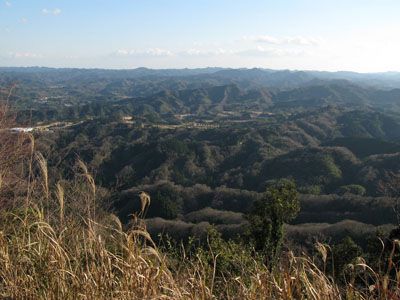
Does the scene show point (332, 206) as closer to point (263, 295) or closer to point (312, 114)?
point (263, 295)

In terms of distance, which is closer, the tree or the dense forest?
the tree

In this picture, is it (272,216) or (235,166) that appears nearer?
(272,216)

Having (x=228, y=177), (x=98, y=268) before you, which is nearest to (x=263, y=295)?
(x=98, y=268)

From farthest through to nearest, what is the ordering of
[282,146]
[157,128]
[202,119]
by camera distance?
[202,119] < [157,128] < [282,146]

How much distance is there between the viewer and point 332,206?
46656 millimetres

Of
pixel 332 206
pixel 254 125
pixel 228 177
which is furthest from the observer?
pixel 254 125

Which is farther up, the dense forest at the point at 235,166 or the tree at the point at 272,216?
the tree at the point at 272,216

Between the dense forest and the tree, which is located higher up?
the tree

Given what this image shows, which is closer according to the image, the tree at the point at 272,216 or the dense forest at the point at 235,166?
the tree at the point at 272,216

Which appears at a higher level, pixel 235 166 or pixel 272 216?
pixel 272 216

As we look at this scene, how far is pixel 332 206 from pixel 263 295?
1835 inches

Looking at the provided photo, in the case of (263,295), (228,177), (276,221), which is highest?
(263,295)

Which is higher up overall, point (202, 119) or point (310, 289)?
point (310, 289)

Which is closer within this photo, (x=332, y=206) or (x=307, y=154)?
(x=332, y=206)
